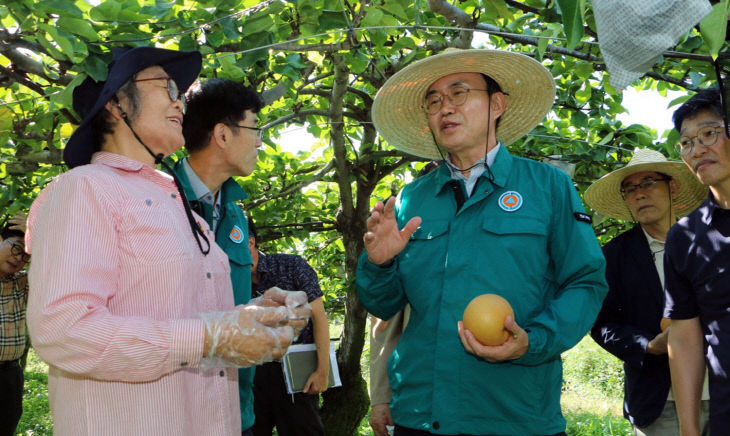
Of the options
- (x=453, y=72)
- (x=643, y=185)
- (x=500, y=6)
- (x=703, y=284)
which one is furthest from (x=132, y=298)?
(x=643, y=185)

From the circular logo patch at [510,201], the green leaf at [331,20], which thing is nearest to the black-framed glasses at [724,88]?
the circular logo patch at [510,201]

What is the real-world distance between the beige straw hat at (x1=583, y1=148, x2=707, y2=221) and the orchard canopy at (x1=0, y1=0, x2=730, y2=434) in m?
0.17

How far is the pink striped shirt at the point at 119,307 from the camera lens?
1.63 metres

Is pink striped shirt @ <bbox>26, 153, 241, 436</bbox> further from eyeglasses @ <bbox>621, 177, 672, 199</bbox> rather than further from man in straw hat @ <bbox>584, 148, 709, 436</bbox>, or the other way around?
eyeglasses @ <bbox>621, 177, 672, 199</bbox>

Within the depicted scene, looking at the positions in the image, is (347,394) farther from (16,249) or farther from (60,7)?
(60,7)

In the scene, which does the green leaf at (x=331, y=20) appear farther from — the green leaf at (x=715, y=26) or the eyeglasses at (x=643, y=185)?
the green leaf at (x=715, y=26)

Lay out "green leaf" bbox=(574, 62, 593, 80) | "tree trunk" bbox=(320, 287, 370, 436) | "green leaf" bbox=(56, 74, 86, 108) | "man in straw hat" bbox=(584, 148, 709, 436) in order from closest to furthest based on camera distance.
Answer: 1. "green leaf" bbox=(56, 74, 86, 108)
2. "man in straw hat" bbox=(584, 148, 709, 436)
3. "green leaf" bbox=(574, 62, 593, 80)
4. "tree trunk" bbox=(320, 287, 370, 436)

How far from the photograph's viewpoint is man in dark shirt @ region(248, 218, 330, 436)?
4.80 meters

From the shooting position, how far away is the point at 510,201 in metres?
2.44

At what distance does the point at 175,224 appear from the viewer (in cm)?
195

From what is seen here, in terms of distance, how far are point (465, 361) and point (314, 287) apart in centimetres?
271

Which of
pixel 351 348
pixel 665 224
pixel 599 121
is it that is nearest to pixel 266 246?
pixel 351 348

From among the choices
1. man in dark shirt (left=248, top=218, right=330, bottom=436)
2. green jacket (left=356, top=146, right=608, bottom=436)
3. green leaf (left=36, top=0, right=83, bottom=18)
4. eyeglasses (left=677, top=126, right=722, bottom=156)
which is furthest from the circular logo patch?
man in dark shirt (left=248, top=218, right=330, bottom=436)

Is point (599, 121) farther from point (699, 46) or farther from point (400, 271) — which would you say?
point (400, 271)
